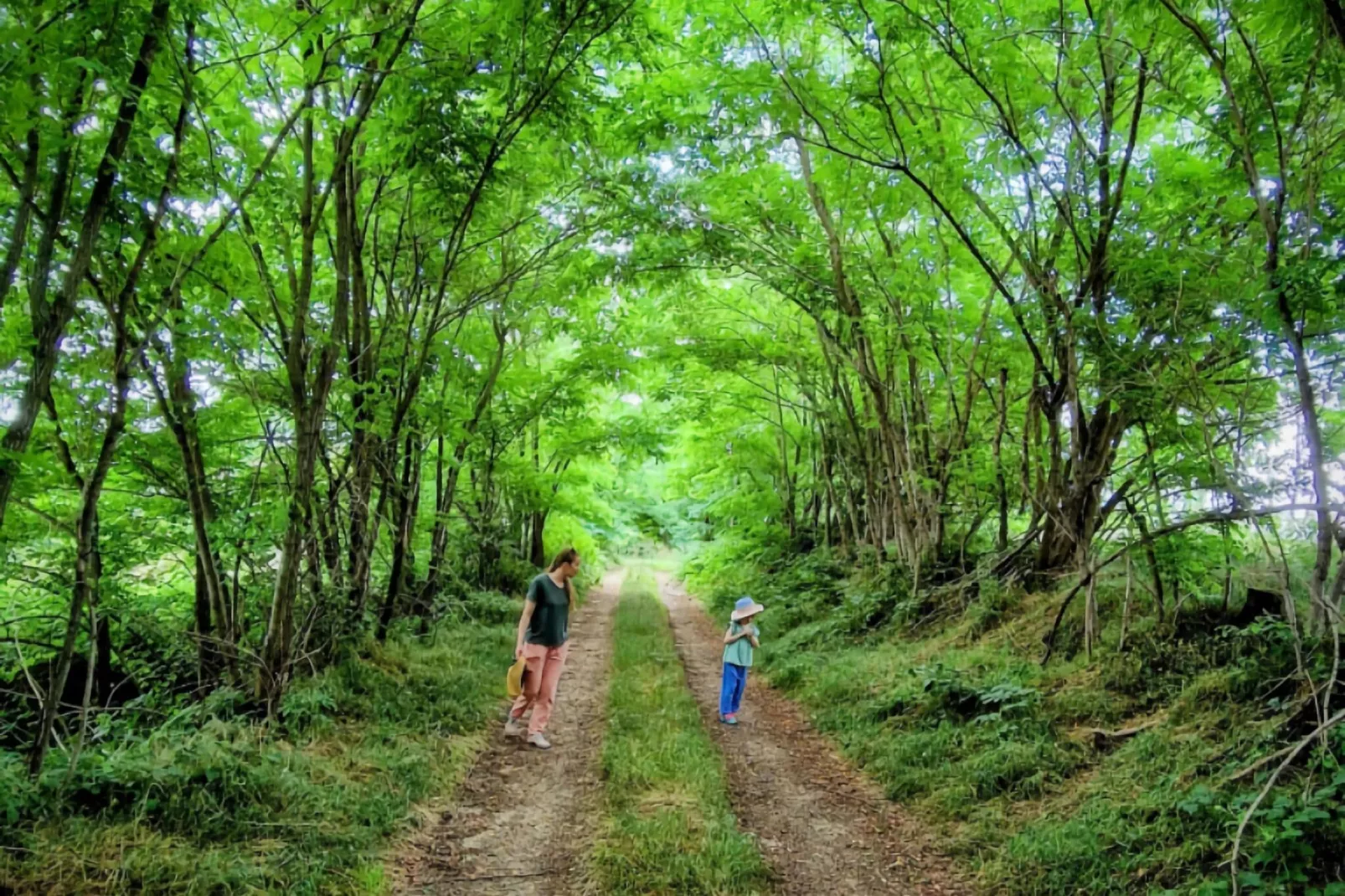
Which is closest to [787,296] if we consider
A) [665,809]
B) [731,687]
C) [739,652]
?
[739,652]

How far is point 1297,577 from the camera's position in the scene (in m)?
6.42

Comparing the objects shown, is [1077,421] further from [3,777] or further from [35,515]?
[35,515]

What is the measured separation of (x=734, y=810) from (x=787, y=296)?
716 cm

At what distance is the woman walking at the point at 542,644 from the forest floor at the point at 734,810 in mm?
249

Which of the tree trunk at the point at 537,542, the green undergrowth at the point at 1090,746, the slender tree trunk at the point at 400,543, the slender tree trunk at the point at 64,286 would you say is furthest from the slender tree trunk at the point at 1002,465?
the tree trunk at the point at 537,542

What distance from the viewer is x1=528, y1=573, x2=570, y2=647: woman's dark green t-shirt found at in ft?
23.0

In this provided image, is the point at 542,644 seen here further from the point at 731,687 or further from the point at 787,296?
the point at 787,296

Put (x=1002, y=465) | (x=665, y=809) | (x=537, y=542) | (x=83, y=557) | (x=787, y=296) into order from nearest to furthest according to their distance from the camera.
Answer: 1. (x=83, y=557)
2. (x=665, y=809)
3. (x=1002, y=465)
4. (x=787, y=296)
5. (x=537, y=542)

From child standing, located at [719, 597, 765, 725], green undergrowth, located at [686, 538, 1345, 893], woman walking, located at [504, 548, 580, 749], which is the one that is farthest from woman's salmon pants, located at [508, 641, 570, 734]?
green undergrowth, located at [686, 538, 1345, 893]

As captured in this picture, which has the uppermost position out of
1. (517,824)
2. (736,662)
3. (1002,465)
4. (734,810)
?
(1002,465)

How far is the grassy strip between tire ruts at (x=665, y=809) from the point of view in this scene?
4203mm

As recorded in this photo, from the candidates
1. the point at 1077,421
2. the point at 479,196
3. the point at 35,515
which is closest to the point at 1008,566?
the point at 1077,421

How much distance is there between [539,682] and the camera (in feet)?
23.3

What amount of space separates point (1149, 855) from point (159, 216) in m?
6.65
